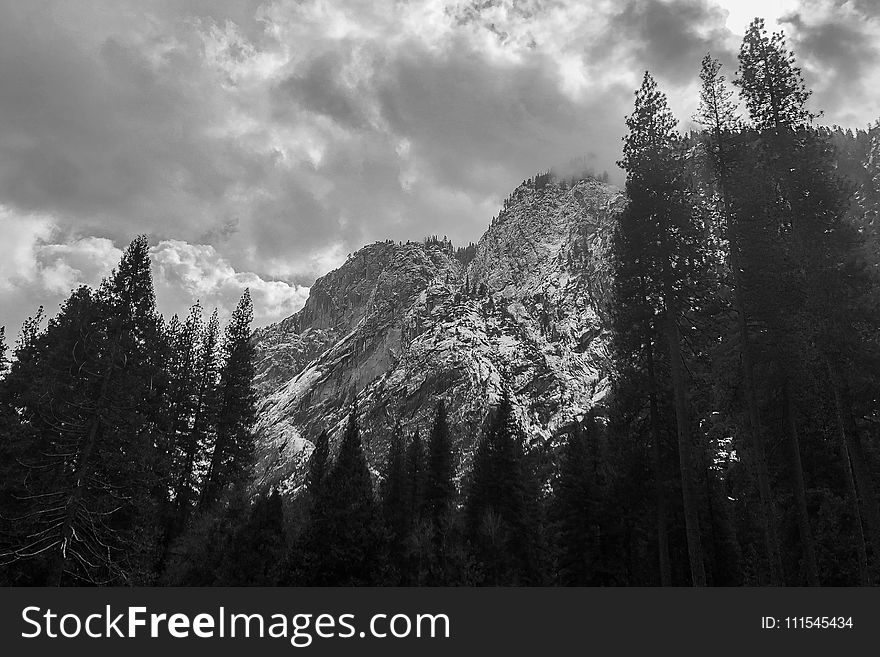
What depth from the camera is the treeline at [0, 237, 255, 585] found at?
17703mm

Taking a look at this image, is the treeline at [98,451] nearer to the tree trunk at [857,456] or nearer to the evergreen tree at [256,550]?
the evergreen tree at [256,550]

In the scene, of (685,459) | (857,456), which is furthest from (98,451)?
(857,456)

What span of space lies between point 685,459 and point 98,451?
18182 millimetres

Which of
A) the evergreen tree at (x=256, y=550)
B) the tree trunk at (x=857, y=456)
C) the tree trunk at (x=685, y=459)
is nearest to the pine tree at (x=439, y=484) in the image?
the evergreen tree at (x=256, y=550)

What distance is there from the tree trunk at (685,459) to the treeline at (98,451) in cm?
1688

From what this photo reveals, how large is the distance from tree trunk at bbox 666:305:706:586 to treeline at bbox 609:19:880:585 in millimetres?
47

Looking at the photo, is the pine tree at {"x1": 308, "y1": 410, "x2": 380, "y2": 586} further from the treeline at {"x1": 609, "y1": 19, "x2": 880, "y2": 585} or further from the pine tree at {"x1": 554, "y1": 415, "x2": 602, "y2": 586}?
the treeline at {"x1": 609, "y1": 19, "x2": 880, "y2": 585}

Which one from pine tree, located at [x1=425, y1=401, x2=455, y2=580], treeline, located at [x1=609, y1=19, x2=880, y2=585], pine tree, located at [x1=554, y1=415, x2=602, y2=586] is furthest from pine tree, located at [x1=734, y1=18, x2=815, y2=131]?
pine tree, located at [x1=425, y1=401, x2=455, y2=580]

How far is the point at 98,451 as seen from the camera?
1802 cm

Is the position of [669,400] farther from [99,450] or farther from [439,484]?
[439,484]

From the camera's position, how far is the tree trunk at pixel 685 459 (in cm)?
1473
